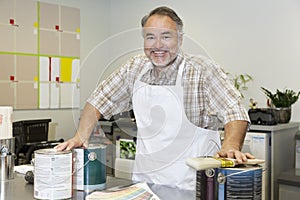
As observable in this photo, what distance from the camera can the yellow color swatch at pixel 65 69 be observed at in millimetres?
4160

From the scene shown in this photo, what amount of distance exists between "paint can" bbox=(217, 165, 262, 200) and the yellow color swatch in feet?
11.2

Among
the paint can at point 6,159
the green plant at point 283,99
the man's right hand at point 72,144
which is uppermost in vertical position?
the green plant at point 283,99

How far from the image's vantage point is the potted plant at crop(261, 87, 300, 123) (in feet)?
10.3

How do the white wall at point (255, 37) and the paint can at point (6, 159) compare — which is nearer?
the paint can at point (6, 159)

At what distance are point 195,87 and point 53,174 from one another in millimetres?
607

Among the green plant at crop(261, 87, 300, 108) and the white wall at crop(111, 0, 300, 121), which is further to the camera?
the white wall at crop(111, 0, 300, 121)

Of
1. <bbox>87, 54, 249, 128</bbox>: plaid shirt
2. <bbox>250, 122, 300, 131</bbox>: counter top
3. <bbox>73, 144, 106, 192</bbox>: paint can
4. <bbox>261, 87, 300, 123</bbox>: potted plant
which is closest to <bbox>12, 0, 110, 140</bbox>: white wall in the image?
<bbox>250, 122, 300, 131</bbox>: counter top

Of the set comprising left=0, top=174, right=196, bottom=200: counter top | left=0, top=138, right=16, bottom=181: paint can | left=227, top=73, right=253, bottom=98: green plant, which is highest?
left=227, top=73, right=253, bottom=98: green plant

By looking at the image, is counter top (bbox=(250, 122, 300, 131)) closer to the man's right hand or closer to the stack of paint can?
the man's right hand

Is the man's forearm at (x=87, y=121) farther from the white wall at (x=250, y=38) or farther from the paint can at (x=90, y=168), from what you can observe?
the white wall at (x=250, y=38)

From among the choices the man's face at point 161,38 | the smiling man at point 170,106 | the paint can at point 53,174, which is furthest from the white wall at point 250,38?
the paint can at point 53,174

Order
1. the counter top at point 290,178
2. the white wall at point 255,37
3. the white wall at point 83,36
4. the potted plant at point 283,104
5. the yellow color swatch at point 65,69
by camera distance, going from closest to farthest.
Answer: the counter top at point 290,178 < the potted plant at point 283,104 < the white wall at point 255,37 < the white wall at point 83,36 < the yellow color swatch at point 65,69

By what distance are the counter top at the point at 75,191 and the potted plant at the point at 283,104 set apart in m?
1.98

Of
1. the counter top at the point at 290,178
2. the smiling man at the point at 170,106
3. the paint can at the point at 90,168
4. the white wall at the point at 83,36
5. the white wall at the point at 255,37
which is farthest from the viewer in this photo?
the white wall at the point at 83,36
